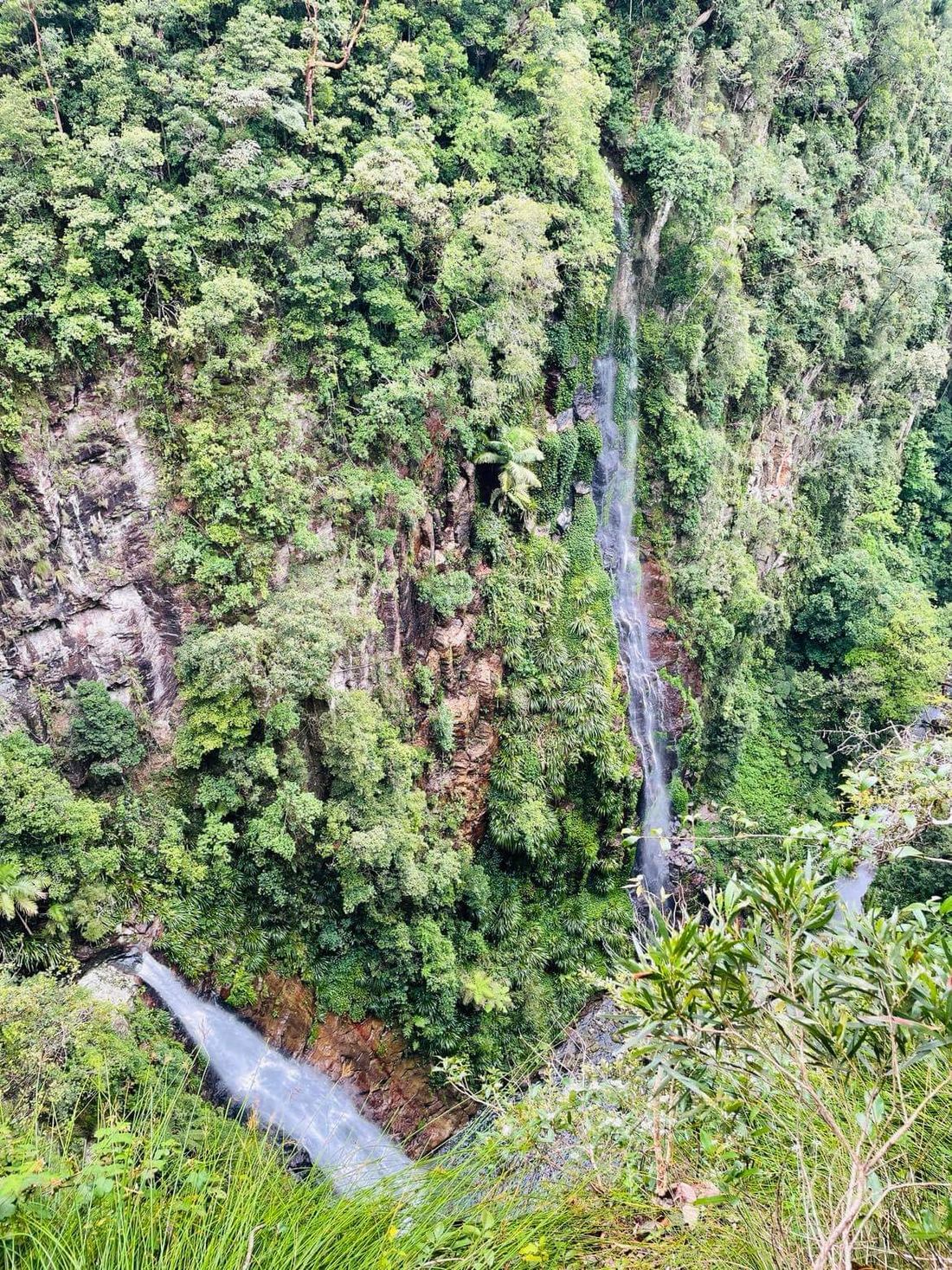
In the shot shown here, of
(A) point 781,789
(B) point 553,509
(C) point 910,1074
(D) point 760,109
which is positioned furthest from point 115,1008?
(D) point 760,109

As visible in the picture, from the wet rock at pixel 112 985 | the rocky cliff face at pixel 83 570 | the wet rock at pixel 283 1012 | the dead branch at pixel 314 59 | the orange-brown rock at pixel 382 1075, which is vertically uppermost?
the dead branch at pixel 314 59

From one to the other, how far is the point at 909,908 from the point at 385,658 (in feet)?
33.1

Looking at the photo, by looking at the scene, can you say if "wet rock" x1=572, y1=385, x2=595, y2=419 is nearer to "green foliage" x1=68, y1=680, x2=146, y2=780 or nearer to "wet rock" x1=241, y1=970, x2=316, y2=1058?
"green foliage" x1=68, y1=680, x2=146, y2=780

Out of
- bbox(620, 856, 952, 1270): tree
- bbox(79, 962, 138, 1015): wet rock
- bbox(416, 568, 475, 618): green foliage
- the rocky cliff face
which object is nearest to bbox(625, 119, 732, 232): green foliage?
bbox(416, 568, 475, 618): green foliage

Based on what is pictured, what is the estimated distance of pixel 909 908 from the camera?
2.67m

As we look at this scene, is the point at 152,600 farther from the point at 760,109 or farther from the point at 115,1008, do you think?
the point at 760,109

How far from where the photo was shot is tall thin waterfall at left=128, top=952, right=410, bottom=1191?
10.2 metres

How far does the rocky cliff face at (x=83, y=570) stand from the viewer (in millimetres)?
10461

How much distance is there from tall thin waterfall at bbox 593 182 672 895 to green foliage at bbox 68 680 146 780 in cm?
962

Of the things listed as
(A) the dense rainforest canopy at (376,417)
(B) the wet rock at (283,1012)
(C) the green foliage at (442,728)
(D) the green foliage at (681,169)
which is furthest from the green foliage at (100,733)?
(D) the green foliage at (681,169)

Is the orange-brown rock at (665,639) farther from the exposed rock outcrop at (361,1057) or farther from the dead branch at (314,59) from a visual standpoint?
the dead branch at (314,59)

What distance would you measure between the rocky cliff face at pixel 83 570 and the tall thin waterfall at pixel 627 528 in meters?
9.01

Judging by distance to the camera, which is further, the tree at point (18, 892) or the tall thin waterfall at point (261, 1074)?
the tall thin waterfall at point (261, 1074)

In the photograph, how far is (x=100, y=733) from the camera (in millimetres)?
10531
